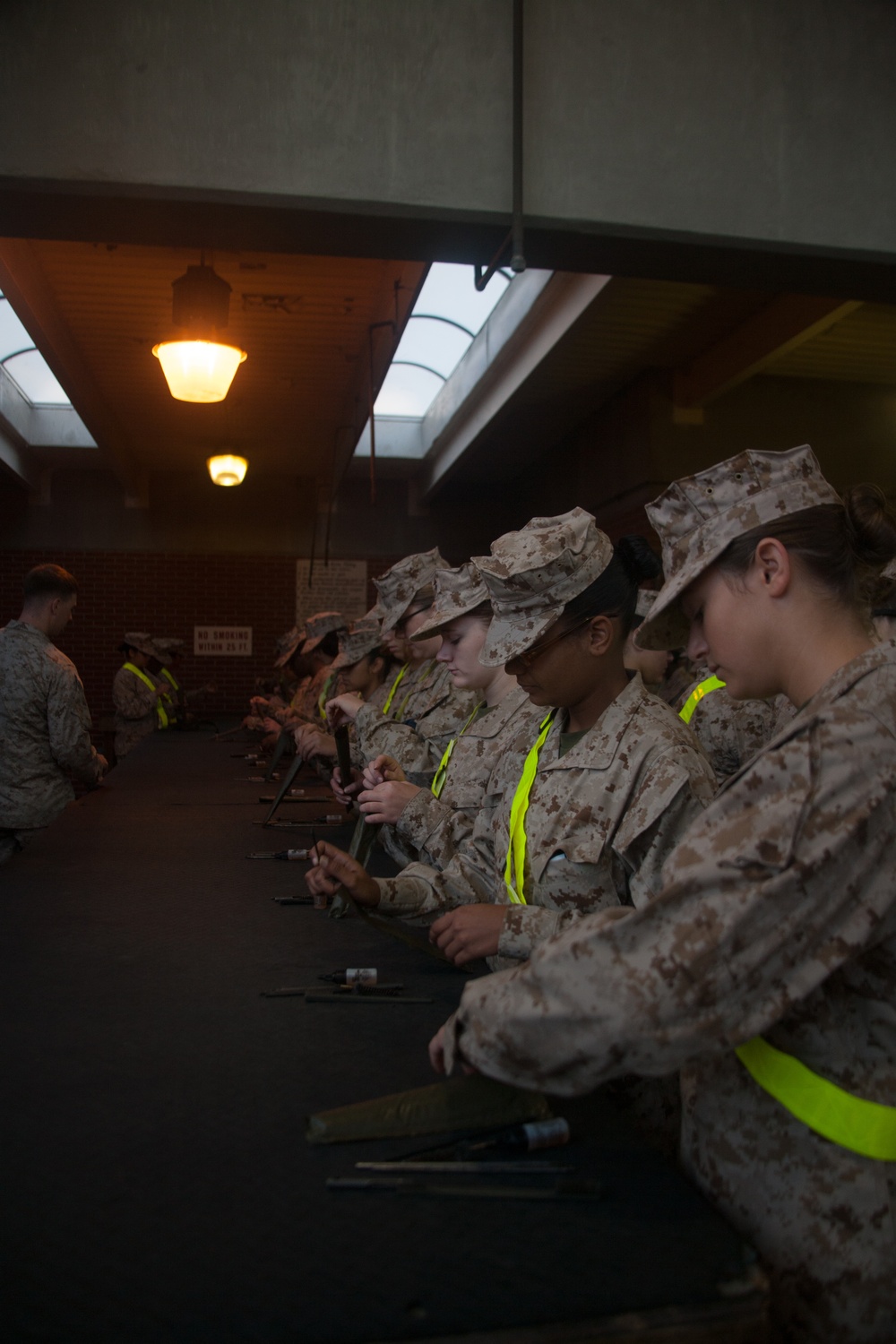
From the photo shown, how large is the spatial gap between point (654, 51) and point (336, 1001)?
3.47 metres

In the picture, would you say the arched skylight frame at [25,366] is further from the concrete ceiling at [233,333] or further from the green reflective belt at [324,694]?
the green reflective belt at [324,694]

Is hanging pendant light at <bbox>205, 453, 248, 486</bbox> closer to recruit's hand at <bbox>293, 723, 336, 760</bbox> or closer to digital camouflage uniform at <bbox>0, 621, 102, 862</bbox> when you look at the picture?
digital camouflage uniform at <bbox>0, 621, 102, 862</bbox>

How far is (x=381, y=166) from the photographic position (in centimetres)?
356

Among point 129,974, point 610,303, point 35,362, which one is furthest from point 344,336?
point 129,974

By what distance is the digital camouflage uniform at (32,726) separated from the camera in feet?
17.7

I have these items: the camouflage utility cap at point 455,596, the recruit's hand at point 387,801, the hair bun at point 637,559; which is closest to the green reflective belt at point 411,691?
the camouflage utility cap at point 455,596

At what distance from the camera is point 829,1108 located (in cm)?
123

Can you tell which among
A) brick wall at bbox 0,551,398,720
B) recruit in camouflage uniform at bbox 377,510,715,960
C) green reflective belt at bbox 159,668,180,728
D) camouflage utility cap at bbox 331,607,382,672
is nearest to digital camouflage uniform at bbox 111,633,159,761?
green reflective belt at bbox 159,668,180,728

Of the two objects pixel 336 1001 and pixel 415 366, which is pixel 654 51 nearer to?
pixel 336 1001

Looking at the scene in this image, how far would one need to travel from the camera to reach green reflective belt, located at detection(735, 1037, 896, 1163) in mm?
1214

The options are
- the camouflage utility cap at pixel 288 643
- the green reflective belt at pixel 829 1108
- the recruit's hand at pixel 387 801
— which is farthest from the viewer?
the camouflage utility cap at pixel 288 643

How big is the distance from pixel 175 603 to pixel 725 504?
487 inches

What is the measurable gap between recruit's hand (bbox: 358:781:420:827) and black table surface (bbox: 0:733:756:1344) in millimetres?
472

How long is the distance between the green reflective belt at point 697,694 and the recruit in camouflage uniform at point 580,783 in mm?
1662
